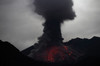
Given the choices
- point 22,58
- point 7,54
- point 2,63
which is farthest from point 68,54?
point 2,63

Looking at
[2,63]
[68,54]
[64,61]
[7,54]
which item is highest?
[68,54]

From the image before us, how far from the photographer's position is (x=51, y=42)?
109312 millimetres

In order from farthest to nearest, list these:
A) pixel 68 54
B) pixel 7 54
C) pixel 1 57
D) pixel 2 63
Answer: pixel 68 54, pixel 7 54, pixel 1 57, pixel 2 63

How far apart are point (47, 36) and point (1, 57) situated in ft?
127

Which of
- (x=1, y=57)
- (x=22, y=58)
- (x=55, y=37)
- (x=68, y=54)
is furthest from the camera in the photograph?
(x=68, y=54)

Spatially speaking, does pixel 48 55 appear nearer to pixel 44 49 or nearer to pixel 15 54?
pixel 44 49

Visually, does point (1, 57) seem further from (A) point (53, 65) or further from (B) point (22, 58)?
(A) point (53, 65)

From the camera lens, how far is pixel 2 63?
6619 cm

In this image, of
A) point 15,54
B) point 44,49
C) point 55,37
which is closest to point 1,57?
point 15,54

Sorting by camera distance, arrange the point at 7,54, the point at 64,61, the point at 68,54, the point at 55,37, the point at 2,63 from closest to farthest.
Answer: the point at 2,63
the point at 7,54
the point at 55,37
the point at 64,61
the point at 68,54

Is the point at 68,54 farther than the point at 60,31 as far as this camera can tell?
Yes

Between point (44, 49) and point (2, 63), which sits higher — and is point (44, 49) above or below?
above

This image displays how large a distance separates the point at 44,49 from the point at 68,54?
59.1ft

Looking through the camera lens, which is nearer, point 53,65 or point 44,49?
point 53,65
